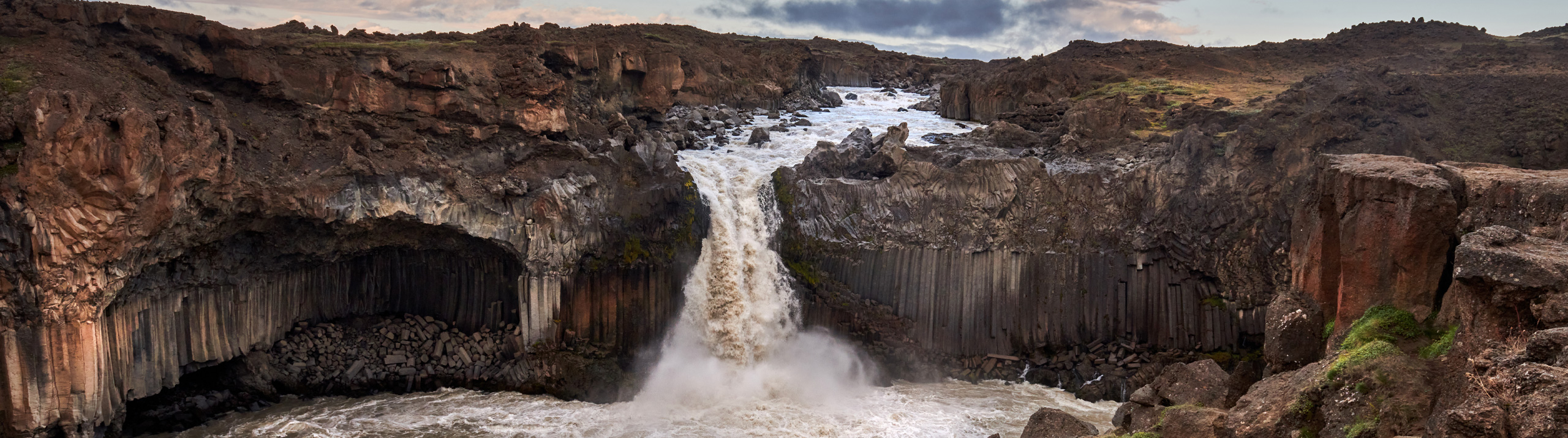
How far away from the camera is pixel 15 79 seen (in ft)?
60.2

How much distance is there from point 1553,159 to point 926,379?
17.9 metres

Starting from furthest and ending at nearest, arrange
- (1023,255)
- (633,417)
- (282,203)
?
1. (1023,255)
2. (633,417)
3. (282,203)

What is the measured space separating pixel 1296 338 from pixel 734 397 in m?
13.2

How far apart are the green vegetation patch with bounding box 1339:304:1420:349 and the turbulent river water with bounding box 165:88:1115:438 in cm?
909

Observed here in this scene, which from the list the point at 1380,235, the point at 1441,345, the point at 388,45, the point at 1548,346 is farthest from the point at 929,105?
the point at 1548,346

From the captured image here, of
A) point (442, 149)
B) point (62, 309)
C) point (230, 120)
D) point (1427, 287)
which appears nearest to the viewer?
point (1427, 287)

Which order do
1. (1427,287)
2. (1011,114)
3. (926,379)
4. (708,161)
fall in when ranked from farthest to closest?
(1011,114)
(708,161)
(926,379)
(1427,287)

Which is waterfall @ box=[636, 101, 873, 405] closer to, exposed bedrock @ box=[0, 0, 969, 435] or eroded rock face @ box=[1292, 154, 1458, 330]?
exposed bedrock @ box=[0, 0, 969, 435]

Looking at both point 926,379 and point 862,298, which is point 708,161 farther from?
point 926,379

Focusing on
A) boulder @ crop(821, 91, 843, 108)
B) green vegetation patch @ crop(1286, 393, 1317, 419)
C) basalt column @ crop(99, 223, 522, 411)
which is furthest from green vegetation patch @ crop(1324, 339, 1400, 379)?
boulder @ crop(821, 91, 843, 108)

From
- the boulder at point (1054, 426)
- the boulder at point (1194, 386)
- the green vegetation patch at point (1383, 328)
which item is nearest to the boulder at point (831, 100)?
the boulder at point (1054, 426)

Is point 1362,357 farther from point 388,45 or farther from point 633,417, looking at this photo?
point 388,45

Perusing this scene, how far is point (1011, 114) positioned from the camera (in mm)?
37656

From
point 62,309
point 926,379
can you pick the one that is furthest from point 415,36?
point 926,379
